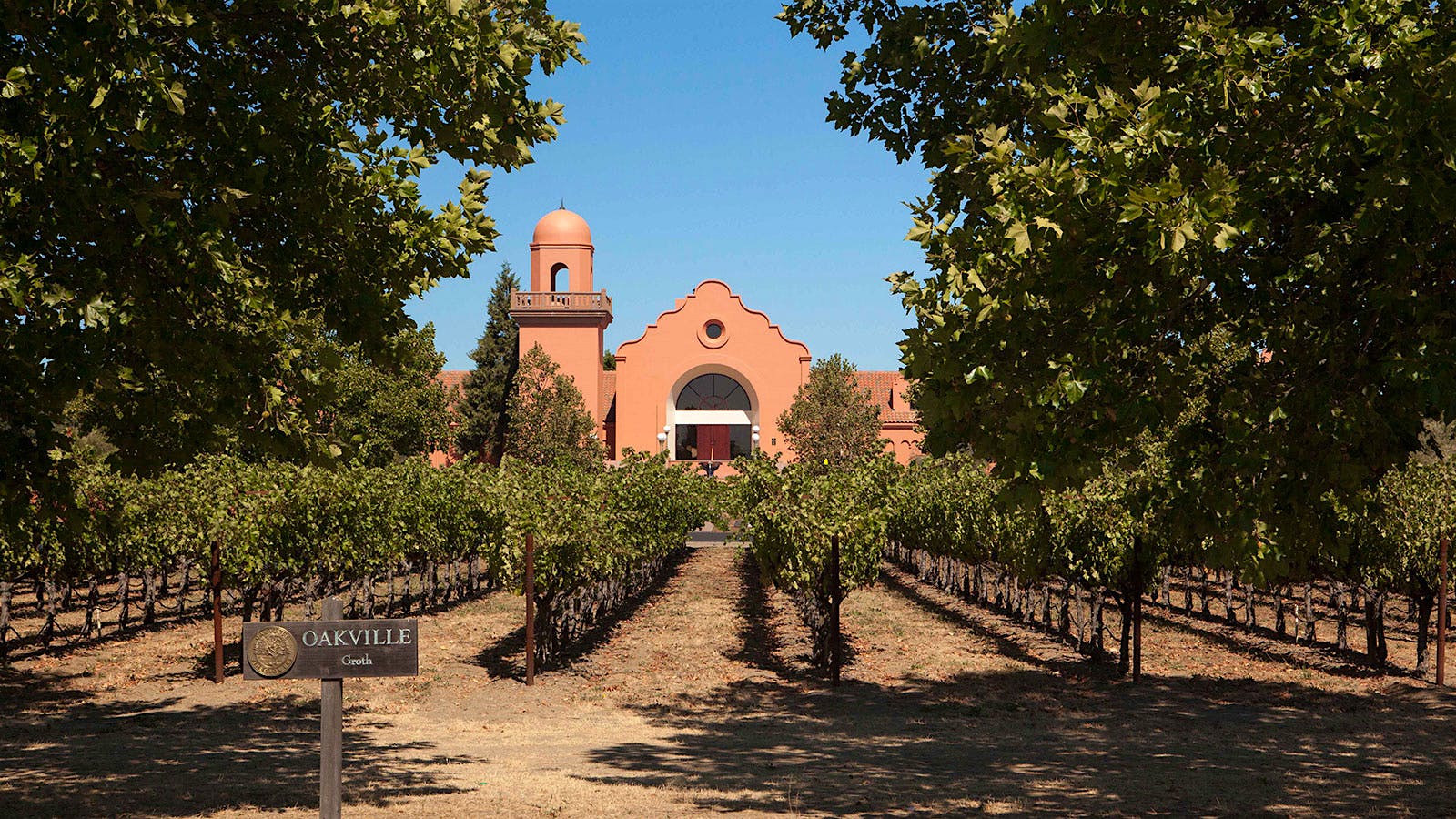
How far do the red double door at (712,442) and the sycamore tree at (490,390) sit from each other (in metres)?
10.1

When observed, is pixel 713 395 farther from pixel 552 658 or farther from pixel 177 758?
pixel 177 758

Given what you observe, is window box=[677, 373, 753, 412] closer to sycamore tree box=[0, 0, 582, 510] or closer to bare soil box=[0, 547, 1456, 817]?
bare soil box=[0, 547, 1456, 817]

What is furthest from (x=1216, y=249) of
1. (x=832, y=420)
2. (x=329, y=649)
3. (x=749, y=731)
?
(x=832, y=420)

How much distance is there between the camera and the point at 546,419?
5209 cm

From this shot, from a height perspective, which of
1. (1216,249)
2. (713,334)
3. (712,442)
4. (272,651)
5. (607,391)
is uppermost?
(713,334)

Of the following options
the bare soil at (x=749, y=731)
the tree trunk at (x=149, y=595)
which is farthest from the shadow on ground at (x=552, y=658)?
the tree trunk at (x=149, y=595)

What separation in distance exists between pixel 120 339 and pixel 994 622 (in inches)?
775

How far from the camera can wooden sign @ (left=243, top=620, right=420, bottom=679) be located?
259 inches

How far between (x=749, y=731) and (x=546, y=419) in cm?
3901

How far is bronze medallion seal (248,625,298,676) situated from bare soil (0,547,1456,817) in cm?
310

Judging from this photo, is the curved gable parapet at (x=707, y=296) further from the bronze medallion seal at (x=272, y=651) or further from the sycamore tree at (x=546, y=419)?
the bronze medallion seal at (x=272, y=651)

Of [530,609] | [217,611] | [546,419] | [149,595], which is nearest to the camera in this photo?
[217,611]

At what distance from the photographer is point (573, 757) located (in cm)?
1228

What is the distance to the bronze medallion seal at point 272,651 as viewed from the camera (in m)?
6.57
